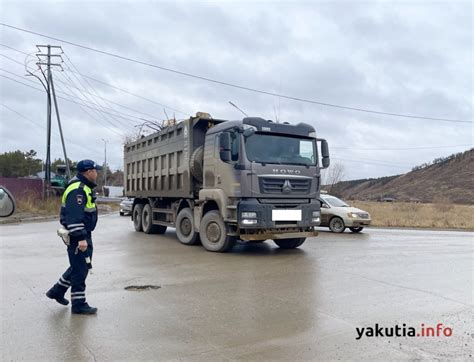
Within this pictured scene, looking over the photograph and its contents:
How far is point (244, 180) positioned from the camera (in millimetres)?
9828

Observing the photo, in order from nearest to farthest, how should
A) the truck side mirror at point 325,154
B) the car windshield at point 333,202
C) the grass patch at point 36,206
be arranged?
the truck side mirror at point 325,154, the car windshield at point 333,202, the grass patch at point 36,206

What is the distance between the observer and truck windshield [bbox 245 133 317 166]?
33.0 feet

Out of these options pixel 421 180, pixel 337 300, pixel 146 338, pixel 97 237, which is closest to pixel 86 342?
pixel 146 338

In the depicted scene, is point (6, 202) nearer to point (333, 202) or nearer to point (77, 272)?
point (77, 272)

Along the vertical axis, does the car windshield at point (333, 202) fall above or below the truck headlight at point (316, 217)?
above

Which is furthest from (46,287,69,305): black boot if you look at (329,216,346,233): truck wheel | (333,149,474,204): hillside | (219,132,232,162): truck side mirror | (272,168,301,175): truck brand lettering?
(333,149,474,204): hillside

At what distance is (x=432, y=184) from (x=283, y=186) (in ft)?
265

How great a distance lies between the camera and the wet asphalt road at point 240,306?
14.2 feet

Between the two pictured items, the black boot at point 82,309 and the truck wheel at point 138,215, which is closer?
the black boot at point 82,309

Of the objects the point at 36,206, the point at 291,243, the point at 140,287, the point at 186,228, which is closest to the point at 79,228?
the point at 140,287

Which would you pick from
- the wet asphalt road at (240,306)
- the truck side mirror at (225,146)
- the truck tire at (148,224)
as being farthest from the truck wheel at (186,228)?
the truck tire at (148,224)

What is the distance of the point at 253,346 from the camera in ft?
14.4

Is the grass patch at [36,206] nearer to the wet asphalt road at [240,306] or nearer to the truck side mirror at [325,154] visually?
the wet asphalt road at [240,306]

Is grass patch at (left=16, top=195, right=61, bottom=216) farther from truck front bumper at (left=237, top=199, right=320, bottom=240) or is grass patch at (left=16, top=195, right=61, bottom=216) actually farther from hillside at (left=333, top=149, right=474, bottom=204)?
hillside at (left=333, top=149, right=474, bottom=204)
